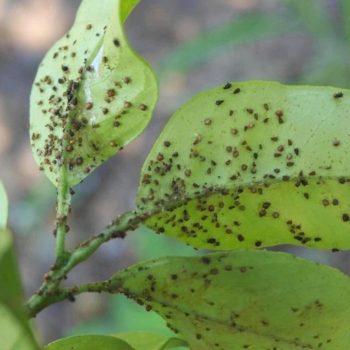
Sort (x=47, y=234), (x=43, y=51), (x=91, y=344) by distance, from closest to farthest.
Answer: (x=91, y=344) → (x=47, y=234) → (x=43, y=51)

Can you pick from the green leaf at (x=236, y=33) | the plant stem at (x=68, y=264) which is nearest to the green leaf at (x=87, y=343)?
the plant stem at (x=68, y=264)

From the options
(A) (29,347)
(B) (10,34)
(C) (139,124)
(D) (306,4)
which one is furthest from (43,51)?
(A) (29,347)

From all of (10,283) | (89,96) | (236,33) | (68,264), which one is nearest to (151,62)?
(236,33)

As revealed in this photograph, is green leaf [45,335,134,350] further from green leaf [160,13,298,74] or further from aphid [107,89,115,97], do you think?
green leaf [160,13,298,74]

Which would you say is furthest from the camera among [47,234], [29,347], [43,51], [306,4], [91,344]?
[43,51]

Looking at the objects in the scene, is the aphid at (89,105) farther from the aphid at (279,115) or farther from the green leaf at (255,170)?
the aphid at (279,115)

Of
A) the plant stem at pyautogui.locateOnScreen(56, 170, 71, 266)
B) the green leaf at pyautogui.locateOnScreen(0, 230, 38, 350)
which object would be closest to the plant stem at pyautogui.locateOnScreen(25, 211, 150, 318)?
the plant stem at pyautogui.locateOnScreen(56, 170, 71, 266)

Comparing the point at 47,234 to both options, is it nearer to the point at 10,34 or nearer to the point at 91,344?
the point at 10,34
